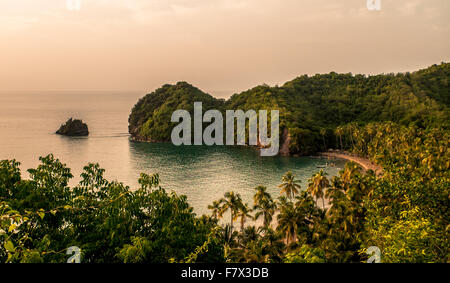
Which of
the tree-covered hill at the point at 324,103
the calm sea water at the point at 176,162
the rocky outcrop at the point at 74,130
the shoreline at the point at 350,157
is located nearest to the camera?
the calm sea water at the point at 176,162

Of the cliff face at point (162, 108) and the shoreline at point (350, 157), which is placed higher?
Result: the cliff face at point (162, 108)

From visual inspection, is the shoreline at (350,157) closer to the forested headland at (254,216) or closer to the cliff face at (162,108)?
the forested headland at (254,216)

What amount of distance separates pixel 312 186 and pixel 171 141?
74.1 metres

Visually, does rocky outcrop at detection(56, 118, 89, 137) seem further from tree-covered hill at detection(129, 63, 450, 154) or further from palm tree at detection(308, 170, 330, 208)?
palm tree at detection(308, 170, 330, 208)

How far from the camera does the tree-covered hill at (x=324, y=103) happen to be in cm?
9250

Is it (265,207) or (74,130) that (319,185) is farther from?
(74,130)

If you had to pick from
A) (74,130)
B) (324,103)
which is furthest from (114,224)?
(324,103)

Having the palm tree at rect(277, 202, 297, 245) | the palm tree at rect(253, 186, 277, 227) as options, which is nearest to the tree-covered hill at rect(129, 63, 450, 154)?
the palm tree at rect(253, 186, 277, 227)

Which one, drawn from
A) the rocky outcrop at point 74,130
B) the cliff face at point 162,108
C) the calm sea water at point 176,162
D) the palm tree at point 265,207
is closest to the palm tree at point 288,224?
the palm tree at point 265,207

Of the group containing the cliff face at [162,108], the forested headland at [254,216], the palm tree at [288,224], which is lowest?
the palm tree at [288,224]

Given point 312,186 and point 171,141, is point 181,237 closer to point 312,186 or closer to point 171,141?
point 312,186

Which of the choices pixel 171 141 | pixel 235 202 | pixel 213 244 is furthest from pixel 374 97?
pixel 213 244

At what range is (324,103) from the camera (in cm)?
12850

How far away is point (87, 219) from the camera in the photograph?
862cm
